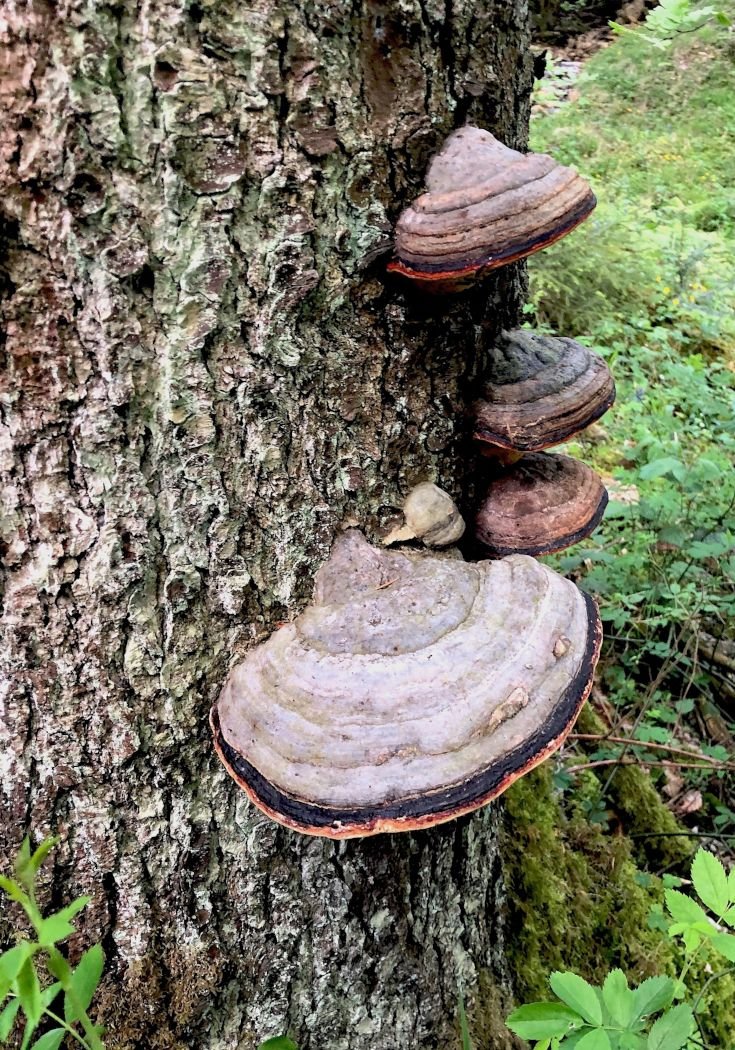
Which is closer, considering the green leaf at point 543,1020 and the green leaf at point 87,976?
the green leaf at point 87,976

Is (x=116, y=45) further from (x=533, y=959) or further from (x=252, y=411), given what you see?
(x=533, y=959)

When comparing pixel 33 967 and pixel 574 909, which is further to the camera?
pixel 574 909

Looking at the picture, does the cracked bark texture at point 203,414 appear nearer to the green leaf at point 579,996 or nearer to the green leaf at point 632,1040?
the green leaf at point 579,996

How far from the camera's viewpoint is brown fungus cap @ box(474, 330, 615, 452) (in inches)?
74.3

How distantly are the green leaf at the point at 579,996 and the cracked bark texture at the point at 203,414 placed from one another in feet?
1.84

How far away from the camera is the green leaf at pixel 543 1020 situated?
1.53m

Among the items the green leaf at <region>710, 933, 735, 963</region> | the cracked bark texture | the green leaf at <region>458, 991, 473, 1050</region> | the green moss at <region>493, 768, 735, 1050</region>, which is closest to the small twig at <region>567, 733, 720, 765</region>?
the green moss at <region>493, 768, 735, 1050</region>

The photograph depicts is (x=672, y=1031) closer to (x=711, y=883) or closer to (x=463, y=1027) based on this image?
(x=711, y=883)

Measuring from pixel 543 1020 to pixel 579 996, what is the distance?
87 millimetres

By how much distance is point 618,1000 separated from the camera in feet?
5.01

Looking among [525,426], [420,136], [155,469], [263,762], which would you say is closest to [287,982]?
[263,762]

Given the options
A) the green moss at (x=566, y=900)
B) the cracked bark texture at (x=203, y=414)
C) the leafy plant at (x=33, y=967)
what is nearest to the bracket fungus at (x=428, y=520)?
the cracked bark texture at (x=203, y=414)

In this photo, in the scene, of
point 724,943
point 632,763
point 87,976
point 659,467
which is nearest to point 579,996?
point 724,943

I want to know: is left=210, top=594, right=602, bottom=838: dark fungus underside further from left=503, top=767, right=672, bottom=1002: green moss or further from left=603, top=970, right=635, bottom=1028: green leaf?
left=503, top=767, right=672, bottom=1002: green moss
